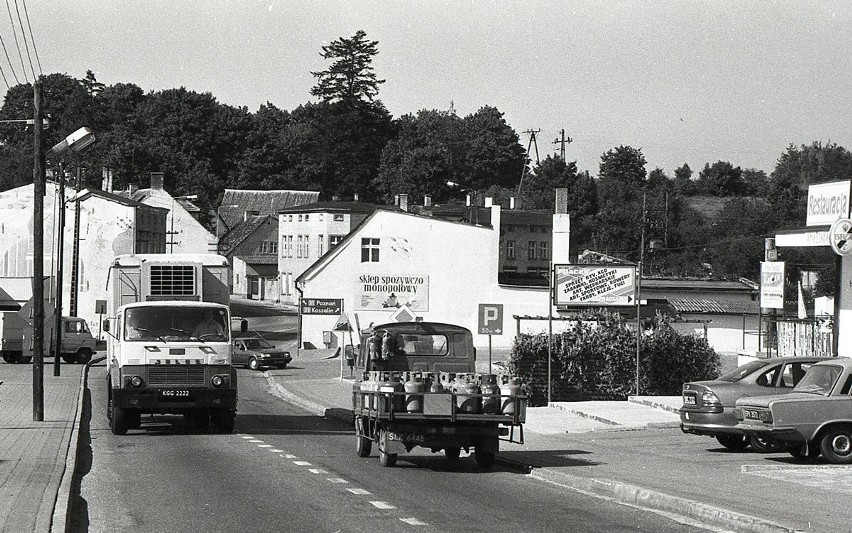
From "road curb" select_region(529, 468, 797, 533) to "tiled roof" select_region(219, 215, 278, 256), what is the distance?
9506 centimetres

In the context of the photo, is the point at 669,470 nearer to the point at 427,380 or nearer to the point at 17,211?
the point at 427,380

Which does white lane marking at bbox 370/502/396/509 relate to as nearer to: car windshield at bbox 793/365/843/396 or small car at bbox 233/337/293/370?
car windshield at bbox 793/365/843/396

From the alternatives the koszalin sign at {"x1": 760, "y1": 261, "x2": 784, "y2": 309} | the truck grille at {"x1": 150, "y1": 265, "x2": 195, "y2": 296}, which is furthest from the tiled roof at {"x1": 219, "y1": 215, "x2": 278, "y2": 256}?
the truck grille at {"x1": 150, "y1": 265, "x2": 195, "y2": 296}

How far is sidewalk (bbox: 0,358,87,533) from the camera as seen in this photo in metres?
11.0

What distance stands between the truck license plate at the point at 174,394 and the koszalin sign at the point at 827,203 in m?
13.9

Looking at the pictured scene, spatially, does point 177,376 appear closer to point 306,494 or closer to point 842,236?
point 306,494

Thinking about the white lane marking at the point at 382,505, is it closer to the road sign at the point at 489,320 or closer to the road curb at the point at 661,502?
the road curb at the point at 661,502

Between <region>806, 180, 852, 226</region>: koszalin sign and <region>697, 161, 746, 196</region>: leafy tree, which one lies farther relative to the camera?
<region>697, 161, 746, 196</region>: leafy tree

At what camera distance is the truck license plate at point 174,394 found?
2177 centimetres

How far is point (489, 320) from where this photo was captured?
2930cm

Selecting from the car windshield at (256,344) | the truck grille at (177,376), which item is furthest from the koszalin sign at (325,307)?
the truck grille at (177,376)

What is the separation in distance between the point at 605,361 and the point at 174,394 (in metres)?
13.5

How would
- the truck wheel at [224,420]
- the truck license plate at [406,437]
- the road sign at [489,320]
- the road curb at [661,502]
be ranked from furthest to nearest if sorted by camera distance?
the road sign at [489,320], the truck wheel at [224,420], the truck license plate at [406,437], the road curb at [661,502]

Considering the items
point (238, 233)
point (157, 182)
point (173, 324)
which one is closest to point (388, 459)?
point (173, 324)
